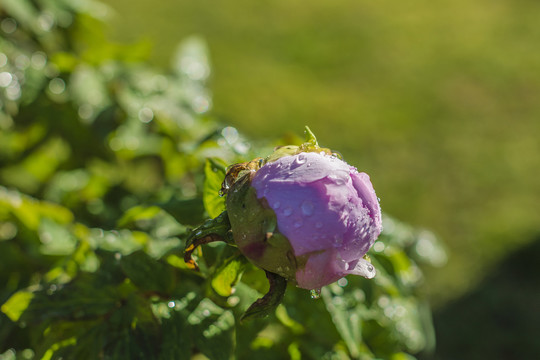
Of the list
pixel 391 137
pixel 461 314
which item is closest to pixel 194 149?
pixel 461 314

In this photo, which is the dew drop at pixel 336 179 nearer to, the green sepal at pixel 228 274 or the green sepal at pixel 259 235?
the green sepal at pixel 259 235

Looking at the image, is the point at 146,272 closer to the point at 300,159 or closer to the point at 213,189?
the point at 213,189

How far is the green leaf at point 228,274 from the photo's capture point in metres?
0.84

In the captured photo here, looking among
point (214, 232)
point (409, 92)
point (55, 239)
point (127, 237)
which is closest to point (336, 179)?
point (214, 232)

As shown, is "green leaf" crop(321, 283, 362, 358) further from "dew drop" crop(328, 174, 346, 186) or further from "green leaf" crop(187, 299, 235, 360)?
"dew drop" crop(328, 174, 346, 186)

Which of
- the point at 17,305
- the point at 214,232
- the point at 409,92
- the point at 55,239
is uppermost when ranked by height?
the point at 214,232

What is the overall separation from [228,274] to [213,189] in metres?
0.12

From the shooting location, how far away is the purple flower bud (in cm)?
68

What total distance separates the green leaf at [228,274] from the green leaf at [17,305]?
0.99 feet

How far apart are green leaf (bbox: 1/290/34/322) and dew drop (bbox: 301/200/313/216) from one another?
0.50 metres

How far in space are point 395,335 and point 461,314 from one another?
1.51 metres

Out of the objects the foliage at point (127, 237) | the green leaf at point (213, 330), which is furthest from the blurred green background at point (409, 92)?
the green leaf at point (213, 330)

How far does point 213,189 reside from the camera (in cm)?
87

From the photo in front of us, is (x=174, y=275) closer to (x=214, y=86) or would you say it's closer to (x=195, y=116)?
(x=195, y=116)
